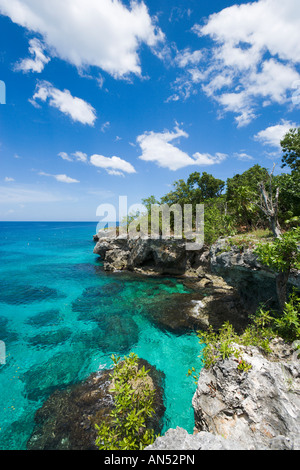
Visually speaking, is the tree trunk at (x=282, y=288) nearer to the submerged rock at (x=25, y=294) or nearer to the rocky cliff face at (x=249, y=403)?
the rocky cliff face at (x=249, y=403)

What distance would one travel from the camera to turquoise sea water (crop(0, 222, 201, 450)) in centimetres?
746

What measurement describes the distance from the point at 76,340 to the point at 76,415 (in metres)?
5.11

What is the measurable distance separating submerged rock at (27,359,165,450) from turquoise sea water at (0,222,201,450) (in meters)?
0.38

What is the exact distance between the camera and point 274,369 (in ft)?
14.2

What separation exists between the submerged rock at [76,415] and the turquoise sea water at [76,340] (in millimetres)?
379

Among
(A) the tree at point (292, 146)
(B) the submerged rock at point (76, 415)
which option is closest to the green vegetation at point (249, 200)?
(A) the tree at point (292, 146)

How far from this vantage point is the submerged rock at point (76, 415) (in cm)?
605

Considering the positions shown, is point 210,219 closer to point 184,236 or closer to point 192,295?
point 184,236

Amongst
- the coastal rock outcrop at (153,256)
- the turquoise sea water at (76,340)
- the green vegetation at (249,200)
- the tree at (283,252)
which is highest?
the green vegetation at (249,200)

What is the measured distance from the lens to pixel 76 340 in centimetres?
1151

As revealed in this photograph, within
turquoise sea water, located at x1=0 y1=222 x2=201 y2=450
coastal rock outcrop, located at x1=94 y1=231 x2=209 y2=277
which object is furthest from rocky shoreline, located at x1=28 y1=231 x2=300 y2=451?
coastal rock outcrop, located at x1=94 y1=231 x2=209 y2=277

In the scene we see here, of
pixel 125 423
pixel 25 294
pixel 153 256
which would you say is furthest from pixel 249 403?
pixel 25 294

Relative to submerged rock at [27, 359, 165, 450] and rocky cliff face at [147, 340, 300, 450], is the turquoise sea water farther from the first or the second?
rocky cliff face at [147, 340, 300, 450]

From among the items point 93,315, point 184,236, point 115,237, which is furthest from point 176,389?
point 115,237
